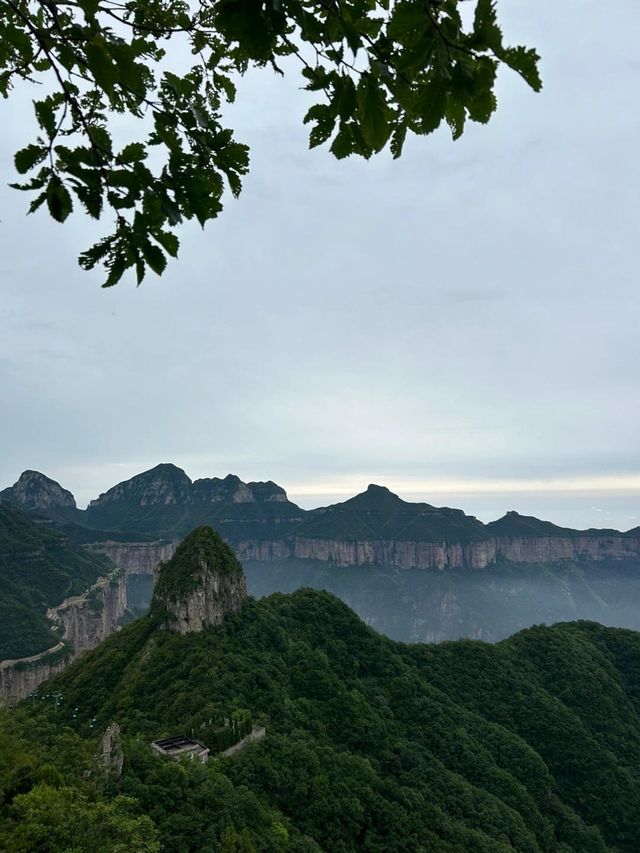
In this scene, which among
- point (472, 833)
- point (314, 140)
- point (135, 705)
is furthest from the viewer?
point (135, 705)

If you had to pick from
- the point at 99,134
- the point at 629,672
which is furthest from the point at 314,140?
the point at 629,672

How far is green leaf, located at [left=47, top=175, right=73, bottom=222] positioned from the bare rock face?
59979mm

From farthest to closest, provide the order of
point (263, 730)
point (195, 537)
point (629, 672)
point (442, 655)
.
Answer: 1. point (629, 672)
2. point (442, 655)
3. point (195, 537)
4. point (263, 730)

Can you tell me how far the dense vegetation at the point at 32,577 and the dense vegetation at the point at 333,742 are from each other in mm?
41039

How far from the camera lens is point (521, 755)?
5412 cm

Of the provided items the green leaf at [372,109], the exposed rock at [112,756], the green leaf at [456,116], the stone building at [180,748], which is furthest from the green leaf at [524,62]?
the stone building at [180,748]

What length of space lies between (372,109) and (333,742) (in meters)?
54.9

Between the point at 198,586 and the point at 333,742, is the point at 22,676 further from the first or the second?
the point at 333,742

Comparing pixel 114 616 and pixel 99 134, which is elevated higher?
pixel 99 134

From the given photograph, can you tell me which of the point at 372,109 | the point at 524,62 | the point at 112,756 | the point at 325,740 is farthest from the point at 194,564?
the point at 524,62

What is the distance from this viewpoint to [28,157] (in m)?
2.98

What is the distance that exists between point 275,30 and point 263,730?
162ft

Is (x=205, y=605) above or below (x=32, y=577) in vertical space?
above

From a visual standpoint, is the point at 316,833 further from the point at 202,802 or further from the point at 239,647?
the point at 239,647
